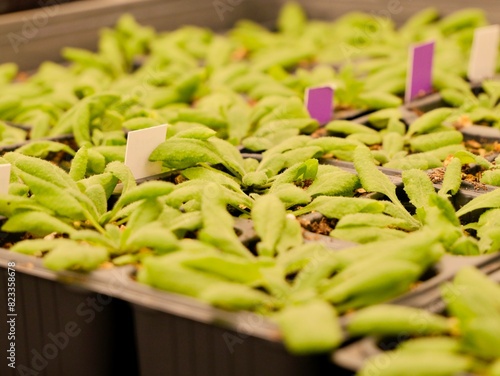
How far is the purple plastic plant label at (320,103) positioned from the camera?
198cm

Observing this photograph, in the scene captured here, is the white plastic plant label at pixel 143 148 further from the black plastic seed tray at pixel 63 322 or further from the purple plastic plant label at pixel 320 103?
the purple plastic plant label at pixel 320 103

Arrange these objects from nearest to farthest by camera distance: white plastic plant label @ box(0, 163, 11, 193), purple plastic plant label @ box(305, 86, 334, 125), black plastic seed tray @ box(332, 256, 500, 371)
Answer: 1. black plastic seed tray @ box(332, 256, 500, 371)
2. white plastic plant label @ box(0, 163, 11, 193)
3. purple plastic plant label @ box(305, 86, 334, 125)

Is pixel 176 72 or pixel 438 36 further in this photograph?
pixel 438 36

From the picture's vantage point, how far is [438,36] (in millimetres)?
2723

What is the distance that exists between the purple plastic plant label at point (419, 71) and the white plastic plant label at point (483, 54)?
209mm

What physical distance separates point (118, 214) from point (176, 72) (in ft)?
3.77

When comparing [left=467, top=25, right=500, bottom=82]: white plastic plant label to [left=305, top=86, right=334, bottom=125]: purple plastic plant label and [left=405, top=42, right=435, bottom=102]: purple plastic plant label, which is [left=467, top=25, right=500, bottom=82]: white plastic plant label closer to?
[left=405, top=42, right=435, bottom=102]: purple plastic plant label

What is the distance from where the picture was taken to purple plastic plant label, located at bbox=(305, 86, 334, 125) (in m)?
1.98

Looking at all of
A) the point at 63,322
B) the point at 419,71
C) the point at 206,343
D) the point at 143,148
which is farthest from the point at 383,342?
the point at 419,71

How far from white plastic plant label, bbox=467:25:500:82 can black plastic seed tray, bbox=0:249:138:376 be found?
1.56m

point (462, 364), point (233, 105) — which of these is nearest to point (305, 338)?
point (462, 364)

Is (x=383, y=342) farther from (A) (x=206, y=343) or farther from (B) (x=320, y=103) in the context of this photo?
(B) (x=320, y=103)

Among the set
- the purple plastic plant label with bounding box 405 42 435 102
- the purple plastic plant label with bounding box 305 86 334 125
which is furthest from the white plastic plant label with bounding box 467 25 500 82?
the purple plastic plant label with bounding box 305 86 334 125

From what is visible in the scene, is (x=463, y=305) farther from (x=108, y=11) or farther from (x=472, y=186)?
(x=108, y=11)
